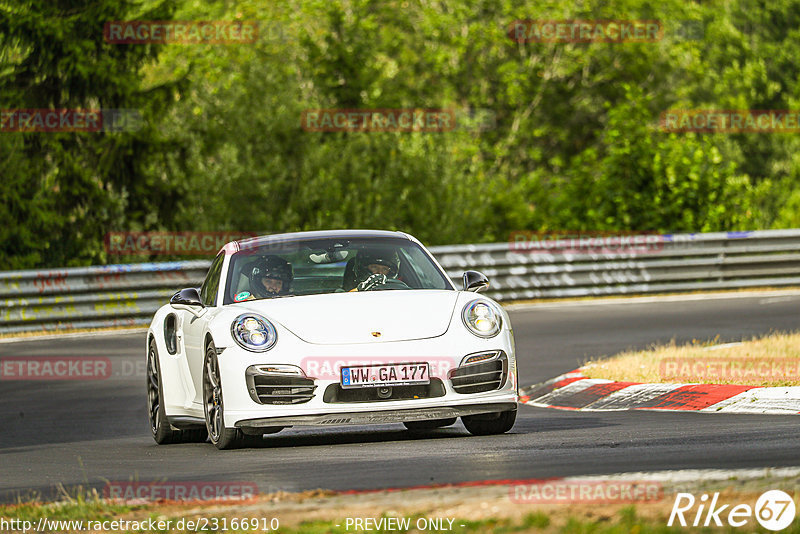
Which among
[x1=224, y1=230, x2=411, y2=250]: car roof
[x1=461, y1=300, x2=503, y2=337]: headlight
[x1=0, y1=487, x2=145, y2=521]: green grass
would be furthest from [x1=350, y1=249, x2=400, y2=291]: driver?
[x1=0, y1=487, x2=145, y2=521]: green grass

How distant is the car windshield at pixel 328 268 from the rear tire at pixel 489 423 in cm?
91

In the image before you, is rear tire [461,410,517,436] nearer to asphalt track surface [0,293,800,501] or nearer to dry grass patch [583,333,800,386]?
asphalt track surface [0,293,800,501]

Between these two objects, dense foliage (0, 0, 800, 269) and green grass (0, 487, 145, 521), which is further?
dense foliage (0, 0, 800, 269)

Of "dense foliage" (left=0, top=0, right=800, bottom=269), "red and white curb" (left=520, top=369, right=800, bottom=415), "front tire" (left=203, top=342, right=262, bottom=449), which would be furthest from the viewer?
"dense foliage" (left=0, top=0, right=800, bottom=269)

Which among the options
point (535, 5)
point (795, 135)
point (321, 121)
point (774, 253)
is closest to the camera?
point (774, 253)

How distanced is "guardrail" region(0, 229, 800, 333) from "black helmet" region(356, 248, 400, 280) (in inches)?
443

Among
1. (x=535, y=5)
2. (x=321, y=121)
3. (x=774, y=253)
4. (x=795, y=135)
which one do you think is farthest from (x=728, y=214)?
(x=795, y=135)

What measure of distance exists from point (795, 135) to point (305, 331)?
4998 cm

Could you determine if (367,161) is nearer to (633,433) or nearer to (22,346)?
(22,346)

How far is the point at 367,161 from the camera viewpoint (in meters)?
28.8

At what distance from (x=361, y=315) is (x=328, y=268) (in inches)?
43.2

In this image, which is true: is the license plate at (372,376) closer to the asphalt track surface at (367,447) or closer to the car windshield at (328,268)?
the asphalt track surface at (367,447)

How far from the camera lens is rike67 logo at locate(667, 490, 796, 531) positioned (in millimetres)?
5172

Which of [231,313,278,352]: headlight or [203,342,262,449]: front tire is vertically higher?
[231,313,278,352]: headlight
